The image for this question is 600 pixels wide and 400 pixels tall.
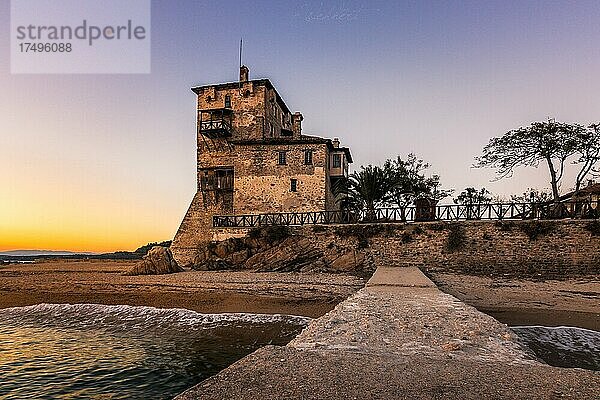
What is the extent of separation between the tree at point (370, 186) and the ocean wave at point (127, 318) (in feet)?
79.8

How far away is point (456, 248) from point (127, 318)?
19.6 m

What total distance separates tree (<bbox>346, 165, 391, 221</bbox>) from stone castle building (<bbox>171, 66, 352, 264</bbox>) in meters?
1.57

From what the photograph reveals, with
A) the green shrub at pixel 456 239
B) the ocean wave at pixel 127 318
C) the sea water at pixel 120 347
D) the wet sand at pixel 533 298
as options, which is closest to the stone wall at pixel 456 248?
the green shrub at pixel 456 239

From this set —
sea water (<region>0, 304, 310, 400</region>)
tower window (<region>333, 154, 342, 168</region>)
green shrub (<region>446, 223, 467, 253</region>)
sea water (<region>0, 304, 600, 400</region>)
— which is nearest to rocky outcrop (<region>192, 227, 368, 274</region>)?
green shrub (<region>446, 223, 467, 253</region>)

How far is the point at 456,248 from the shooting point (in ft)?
84.0

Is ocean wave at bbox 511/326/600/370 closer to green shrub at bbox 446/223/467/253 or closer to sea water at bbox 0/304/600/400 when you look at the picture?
sea water at bbox 0/304/600/400

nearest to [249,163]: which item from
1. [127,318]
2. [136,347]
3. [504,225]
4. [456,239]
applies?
[456,239]

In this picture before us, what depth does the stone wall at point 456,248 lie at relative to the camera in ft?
78.0

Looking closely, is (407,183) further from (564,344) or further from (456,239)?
(564,344)

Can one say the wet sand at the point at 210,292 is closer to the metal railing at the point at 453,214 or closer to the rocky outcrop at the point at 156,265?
the rocky outcrop at the point at 156,265

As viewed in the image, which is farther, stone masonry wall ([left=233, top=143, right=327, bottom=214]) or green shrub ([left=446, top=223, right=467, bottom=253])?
stone masonry wall ([left=233, top=143, right=327, bottom=214])

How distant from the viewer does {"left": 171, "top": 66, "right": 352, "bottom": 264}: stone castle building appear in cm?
3338

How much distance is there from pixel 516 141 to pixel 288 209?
18.1m

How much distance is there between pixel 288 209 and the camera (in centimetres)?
3325
